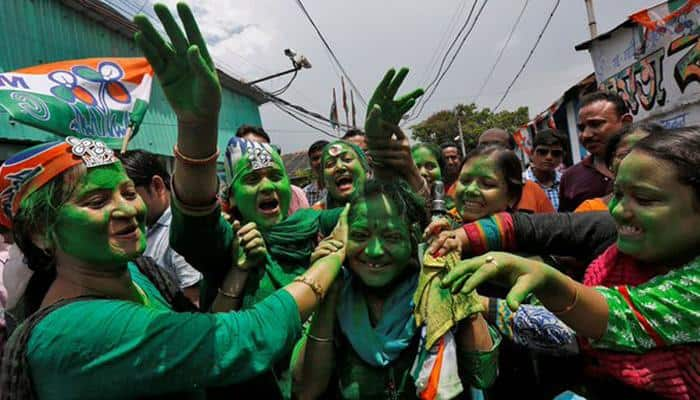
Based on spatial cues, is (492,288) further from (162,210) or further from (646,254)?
(162,210)

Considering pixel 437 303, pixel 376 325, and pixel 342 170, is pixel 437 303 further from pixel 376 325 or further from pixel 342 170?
pixel 342 170

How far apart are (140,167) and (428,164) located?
2.02 meters

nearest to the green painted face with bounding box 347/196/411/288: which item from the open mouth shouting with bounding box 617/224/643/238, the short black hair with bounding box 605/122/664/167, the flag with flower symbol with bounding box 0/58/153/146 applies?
the open mouth shouting with bounding box 617/224/643/238

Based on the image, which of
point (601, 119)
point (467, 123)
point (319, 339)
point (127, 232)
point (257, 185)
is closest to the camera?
point (127, 232)

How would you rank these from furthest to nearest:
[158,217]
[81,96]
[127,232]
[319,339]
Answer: [81,96] < [158,217] < [319,339] < [127,232]

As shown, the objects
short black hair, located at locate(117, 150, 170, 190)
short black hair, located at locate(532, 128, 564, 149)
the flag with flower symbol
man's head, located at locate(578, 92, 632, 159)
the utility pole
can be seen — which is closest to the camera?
short black hair, located at locate(117, 150, 170, 190)

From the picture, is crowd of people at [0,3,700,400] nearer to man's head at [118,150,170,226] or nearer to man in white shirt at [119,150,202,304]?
man in white shirt at [119,150,202,304]

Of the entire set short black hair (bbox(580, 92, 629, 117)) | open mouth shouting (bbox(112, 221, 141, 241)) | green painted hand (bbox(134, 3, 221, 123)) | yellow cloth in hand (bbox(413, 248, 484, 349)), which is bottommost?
yellow cloth in hand (bbox(413, 248, 484, 349))

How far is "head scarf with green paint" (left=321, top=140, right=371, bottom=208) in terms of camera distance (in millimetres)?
2521

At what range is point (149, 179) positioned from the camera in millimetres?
2443

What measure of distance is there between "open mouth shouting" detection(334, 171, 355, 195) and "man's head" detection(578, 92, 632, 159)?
170cm

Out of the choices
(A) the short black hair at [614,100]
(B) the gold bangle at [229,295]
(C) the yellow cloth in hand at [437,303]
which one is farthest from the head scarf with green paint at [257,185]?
(A) the short black hair at [614,100]

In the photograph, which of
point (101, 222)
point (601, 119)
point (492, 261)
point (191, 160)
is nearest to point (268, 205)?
point (191, 160)

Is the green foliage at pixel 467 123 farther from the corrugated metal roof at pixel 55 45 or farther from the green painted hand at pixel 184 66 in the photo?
the green painted hand at pixel 184 66
